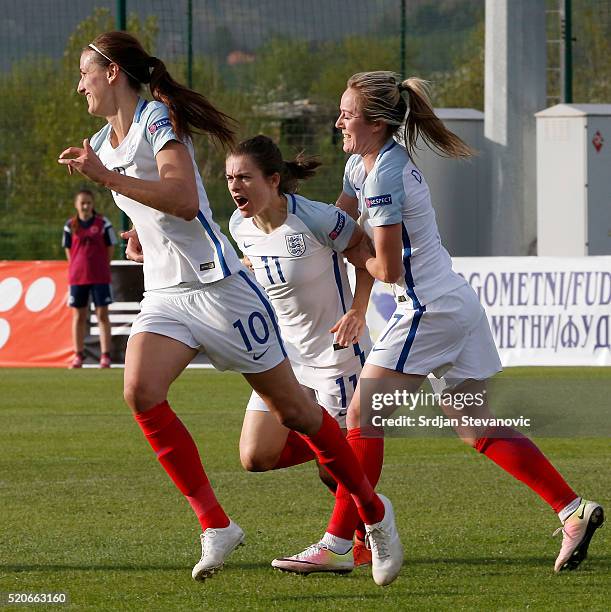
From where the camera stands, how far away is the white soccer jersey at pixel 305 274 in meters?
5.98

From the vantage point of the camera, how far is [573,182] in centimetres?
1806

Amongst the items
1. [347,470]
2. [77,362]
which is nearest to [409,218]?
[347,470]

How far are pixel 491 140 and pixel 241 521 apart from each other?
40.9 ft

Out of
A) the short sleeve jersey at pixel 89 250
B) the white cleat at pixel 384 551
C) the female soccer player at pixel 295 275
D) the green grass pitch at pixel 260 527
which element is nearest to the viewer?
the green grass pitch at pixel 260 527

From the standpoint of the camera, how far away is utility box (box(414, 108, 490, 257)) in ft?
60.9

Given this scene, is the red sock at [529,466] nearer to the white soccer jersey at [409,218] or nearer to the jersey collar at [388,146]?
the white soccer jersey at [409,218]

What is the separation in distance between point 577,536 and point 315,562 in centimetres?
98

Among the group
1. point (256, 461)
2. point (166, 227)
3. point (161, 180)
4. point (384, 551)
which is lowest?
point (384, 551)

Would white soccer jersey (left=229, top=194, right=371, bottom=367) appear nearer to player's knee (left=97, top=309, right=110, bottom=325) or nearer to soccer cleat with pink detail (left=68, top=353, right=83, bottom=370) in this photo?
player's knee (left=97, top=309, right=110, bottom=325)

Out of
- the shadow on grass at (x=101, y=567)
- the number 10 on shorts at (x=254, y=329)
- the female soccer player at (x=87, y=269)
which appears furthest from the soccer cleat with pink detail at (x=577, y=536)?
the female soccer player at (x=87, y=269)

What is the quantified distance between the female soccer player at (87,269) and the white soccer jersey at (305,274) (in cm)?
917

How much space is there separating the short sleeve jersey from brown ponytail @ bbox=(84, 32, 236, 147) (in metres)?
9.83

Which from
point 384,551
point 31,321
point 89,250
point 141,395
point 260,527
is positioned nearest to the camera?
point 141,395

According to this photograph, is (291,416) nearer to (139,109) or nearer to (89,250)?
(139,109)
